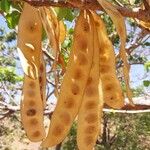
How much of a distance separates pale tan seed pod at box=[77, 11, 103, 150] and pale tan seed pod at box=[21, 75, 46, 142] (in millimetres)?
144

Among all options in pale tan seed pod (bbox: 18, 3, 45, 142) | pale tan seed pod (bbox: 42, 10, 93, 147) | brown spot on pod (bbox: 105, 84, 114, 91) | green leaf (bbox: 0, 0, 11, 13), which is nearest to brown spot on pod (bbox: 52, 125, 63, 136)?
pale tan seed pod (bbox: 42, 10, 93, 147)

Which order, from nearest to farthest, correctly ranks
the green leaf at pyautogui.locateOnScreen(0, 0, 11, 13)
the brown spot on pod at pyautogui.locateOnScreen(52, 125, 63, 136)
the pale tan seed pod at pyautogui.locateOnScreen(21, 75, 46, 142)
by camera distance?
the brown spot on pod at pyautogui.locateOnScreen(52, 125, 63, 136) < the pale tan seed pod at pyautogui.locateOnScreen(21, 75, 46, 142) < the green leaf at pyautogui.locateOnScreen(0, 0, 11, 13)

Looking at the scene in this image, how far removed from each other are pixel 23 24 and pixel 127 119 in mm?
22517

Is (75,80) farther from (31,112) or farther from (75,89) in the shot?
(31,112)

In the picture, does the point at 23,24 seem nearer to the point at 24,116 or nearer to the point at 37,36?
the point at 37,36

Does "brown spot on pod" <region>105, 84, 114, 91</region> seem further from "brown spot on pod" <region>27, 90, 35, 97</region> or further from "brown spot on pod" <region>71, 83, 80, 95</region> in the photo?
"brown spot on pod" <region>27, 90, 35, 97</region>

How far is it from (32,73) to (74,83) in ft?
0.42

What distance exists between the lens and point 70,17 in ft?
7.68

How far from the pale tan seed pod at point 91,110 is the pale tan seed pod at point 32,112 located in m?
0.14

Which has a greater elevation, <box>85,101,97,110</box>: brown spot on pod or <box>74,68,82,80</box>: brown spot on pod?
<box>74,68,82,80</box>: brown spot on pod

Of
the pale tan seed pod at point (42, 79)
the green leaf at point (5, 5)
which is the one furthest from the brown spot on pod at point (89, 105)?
the green leaf at point (5, 5)

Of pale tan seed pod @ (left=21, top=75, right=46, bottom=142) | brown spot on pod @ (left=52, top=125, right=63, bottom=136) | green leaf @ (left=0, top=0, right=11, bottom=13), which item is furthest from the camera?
green leaf @ (left=0, top=0, right=11, bottom=13)

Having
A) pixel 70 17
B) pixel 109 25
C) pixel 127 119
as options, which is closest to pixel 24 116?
pixel 70 17

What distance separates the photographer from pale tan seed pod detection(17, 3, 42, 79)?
4.50ft
